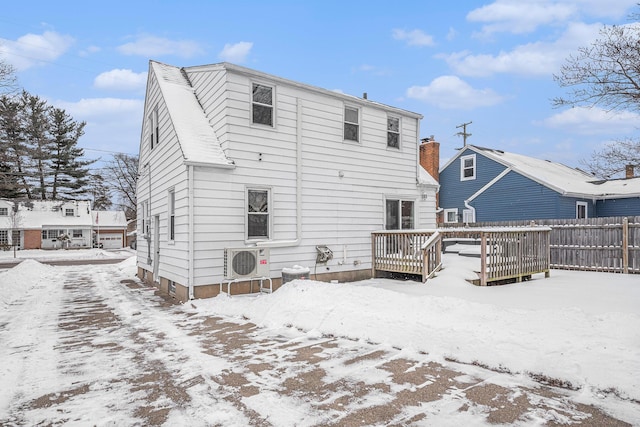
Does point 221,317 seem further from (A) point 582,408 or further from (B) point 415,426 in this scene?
(A) point 582,408

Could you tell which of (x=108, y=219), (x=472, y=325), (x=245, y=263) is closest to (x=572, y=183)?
(x=472, y=325)

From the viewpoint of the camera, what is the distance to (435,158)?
20.8m

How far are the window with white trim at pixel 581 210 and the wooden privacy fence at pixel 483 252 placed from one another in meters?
11.7

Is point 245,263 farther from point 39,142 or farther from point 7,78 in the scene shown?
point 39,142

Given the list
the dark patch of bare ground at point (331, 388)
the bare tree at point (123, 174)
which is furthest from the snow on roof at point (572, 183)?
the bare tree at point (123, 174)

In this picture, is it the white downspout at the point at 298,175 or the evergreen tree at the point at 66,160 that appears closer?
the white downspout at the point at 298,175

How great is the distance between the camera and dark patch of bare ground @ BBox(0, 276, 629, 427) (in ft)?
9.89

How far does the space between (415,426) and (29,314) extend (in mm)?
8387

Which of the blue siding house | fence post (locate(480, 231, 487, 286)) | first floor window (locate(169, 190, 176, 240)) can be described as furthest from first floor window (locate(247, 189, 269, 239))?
the blue siding house

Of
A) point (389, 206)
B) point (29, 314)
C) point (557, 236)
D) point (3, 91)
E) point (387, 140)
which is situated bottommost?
point (29, 314)

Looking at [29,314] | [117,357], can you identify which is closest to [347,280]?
[117,357]

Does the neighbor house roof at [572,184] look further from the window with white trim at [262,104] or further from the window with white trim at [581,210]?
the window with white trim at [262,104]

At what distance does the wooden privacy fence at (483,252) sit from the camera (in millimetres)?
8852

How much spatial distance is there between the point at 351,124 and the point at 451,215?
1560 cm
